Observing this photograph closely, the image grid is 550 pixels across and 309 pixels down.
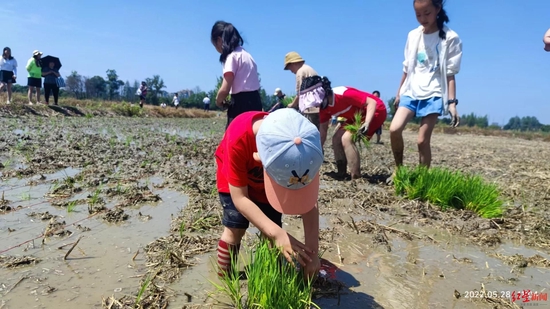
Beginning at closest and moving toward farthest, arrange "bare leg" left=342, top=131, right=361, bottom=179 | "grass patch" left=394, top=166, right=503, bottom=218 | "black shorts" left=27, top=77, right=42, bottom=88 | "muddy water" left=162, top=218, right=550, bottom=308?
"muddy water" left=162, top=218, right=550, bottom=308 → "grass patch" left=394, top=166, right=503, bottom=218 → "bare leg" left=342, top=131, right=361, bottom=179 → "black shorts" left=27, top=77, right=42, bottom=88

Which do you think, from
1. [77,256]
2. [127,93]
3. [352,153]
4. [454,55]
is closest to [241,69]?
[352,153]

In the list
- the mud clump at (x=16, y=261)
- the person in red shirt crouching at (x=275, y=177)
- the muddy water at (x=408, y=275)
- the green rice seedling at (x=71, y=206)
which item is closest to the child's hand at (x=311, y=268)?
the person in red shirt crouching at (x=275, y=177)

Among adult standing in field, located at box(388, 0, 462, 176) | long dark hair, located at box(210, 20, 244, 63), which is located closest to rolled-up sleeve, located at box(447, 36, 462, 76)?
adult standing in field, located at box(388, 0, 462, 176)

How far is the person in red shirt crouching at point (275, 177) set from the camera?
162 centimetres

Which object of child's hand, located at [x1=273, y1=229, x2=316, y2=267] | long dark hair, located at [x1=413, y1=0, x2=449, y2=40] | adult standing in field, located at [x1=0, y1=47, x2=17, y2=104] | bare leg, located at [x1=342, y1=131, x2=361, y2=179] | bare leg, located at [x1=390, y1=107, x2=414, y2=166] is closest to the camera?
child's hand, located at [x1=273, y1=229, x2=316, y2=267]

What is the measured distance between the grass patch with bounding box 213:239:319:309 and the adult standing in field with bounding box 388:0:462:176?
8.44ft

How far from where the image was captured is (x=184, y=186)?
383 cm

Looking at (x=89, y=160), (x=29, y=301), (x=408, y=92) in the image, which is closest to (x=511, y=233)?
(x=408, y=92)

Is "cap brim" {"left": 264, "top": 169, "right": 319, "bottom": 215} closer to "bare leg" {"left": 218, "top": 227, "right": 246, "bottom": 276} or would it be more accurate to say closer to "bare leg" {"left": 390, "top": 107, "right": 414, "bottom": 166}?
"bare leg" {"left": 218, "top": 227, "right": 246, "bottom": 276}

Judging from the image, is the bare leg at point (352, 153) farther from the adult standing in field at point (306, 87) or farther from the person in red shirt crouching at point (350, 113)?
the adult standing in field at point (306, 87)

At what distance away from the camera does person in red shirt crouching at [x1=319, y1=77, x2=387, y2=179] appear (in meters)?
4.52

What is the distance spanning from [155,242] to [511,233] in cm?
250

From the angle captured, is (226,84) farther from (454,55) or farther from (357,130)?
(454,55)

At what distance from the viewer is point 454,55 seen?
3775 millimetres
